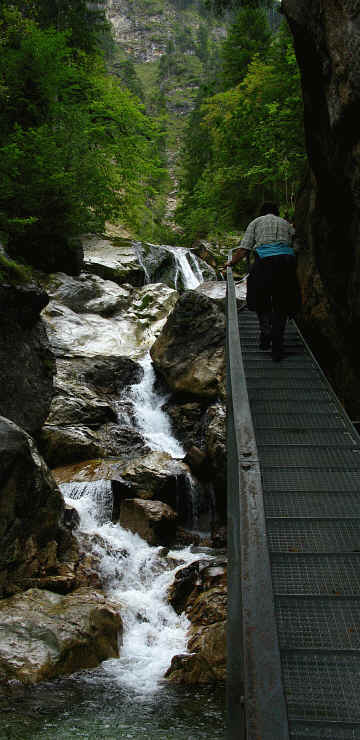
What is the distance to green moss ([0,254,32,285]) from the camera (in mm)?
8750

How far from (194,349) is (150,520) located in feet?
16.8

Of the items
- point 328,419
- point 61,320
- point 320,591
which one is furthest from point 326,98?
point 61,320

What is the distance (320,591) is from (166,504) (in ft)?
22.0

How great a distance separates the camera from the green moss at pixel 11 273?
8.75 meters

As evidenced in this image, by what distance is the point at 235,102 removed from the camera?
15.8 metres

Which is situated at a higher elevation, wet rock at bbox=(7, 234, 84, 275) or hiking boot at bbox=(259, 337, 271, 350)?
wet rock at bbox=(7, 234, 84, 275)

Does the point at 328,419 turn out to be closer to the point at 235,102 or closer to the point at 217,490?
the point at 217,490

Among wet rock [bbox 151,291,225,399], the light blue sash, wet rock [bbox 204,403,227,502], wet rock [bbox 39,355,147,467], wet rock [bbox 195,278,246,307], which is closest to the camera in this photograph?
the light blue sash

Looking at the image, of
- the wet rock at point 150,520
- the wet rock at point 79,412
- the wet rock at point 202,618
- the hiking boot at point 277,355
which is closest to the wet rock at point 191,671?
the wet rock at point 202,618

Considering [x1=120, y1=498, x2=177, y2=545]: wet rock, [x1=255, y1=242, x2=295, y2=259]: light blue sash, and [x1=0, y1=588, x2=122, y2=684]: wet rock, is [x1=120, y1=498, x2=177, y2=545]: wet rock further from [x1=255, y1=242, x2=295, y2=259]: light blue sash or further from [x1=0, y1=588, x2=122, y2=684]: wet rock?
[x1=255, y1=242, x2=295, y2=259]: light blue sash

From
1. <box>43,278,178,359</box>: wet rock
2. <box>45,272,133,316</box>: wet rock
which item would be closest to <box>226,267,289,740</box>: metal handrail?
<box>43,278,178,359</box>: wet rock

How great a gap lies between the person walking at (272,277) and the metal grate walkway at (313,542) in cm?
77

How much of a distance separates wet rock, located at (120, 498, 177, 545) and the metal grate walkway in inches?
161

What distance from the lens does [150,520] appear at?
340 inches
